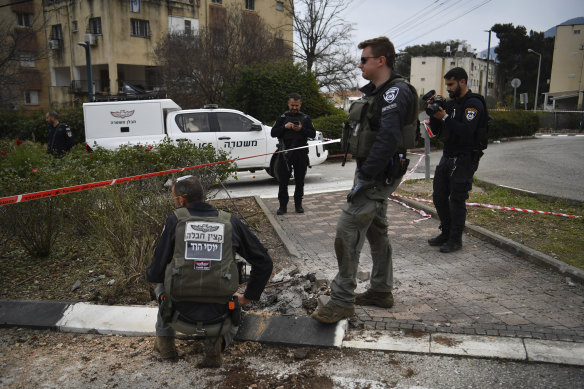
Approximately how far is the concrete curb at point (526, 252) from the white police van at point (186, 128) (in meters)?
5.03

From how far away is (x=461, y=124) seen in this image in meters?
4.90

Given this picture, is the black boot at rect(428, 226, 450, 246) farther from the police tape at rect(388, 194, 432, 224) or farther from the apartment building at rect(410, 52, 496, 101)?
the apartment building at rect(410, 52, 496, 101)

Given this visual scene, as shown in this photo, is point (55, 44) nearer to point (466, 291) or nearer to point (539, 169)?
point (539, 169)

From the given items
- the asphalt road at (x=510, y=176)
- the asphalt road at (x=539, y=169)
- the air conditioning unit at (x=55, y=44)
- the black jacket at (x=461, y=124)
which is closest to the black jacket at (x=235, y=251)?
the black jacket at (x=461, y=124)

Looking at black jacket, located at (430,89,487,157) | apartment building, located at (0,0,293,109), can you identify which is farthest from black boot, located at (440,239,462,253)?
apartment building, located at (0,0,293,109)

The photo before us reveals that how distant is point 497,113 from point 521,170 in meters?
13.0

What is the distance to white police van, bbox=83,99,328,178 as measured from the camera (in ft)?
34.9

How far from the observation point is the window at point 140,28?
35.1 m

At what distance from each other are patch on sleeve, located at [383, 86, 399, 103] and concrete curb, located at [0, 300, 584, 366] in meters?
1.66

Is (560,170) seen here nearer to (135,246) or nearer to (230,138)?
(230,138)

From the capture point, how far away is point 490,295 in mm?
3984

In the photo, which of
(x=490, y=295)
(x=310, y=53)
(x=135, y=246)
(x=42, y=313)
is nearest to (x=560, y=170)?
(x=490, y=295)

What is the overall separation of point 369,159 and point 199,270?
1403mm

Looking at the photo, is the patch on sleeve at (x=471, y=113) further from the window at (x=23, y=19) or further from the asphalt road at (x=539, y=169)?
the window at (x=23, y=19)
